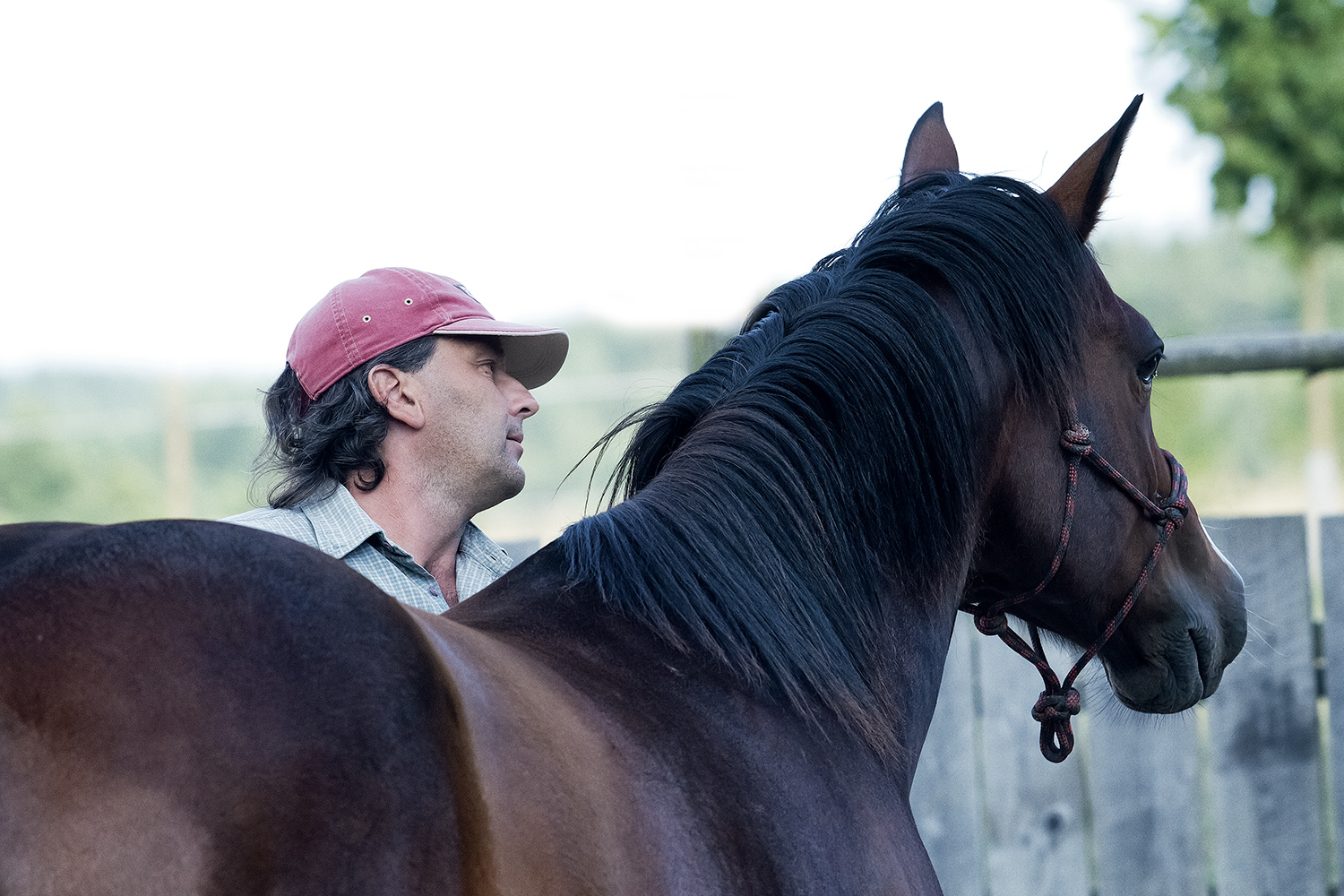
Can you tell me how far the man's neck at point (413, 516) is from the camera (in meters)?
2.04

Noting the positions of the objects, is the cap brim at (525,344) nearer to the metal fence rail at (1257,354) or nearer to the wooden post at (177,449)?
the metal fence rail at (1257,354)

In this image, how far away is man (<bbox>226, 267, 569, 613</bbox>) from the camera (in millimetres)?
2021

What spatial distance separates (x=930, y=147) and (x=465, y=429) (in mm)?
1016

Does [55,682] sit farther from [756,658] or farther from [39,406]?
[39,406]

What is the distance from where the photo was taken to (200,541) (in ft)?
3.12

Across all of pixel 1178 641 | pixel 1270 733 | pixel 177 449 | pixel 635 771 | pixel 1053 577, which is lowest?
pixel 177 449

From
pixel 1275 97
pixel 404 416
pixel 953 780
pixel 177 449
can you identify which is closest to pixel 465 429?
pixel 404 416

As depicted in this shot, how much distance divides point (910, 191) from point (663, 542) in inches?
32.0

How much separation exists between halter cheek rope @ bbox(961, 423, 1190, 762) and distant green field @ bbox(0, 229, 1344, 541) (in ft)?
33.0

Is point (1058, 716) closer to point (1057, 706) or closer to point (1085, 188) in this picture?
point (1057, 706)

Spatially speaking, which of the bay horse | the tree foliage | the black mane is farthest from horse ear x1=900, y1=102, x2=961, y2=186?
the tree foliage

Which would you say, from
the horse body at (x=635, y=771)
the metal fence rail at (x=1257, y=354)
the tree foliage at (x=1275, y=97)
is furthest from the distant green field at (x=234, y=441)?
the horse body at (x=635, y=771)

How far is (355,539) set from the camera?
1887 mm

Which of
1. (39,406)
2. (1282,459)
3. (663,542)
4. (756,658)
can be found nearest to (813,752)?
(756,658)
